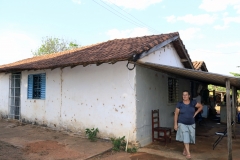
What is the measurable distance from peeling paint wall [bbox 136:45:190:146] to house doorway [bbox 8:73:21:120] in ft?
21.5

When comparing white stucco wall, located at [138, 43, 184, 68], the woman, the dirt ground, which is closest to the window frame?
white stucco wall, located at [138, 43, 184, 68]

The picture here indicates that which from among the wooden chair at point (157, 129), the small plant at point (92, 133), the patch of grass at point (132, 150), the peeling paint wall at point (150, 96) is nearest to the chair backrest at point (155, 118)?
the wooden chair at point (157, 129)

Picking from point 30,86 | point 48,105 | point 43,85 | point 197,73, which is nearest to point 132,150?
point 197,73

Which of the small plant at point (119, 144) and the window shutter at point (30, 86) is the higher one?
the window shutter at point (30, 86)

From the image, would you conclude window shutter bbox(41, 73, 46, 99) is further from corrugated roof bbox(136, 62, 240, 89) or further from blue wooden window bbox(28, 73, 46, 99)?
corrugated roof bbox(136, 62, 240, 89)

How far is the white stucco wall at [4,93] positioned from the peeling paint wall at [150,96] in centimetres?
782

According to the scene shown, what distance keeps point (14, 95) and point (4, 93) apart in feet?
3.37

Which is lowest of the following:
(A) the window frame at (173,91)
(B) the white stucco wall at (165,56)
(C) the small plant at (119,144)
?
(C) the small plant at (119,144)

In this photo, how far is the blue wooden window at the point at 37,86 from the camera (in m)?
8.73

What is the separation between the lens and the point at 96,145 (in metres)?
6.23

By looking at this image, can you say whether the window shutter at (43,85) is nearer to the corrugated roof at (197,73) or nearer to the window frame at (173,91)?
the corrugated roof at (197,73)

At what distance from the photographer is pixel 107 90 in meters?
6.62

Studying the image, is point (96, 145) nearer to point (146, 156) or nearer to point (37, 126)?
point (146, 156)

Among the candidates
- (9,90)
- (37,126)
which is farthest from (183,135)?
(9,90)
